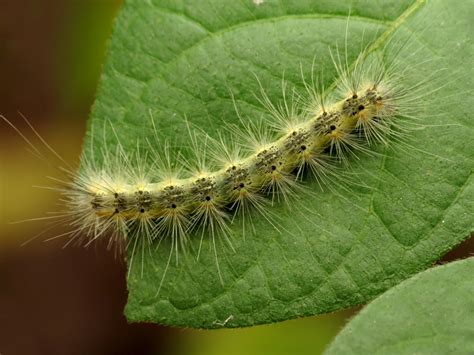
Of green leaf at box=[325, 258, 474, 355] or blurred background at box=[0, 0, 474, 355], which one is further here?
blurred background at box=[0, 0, 474, 355]

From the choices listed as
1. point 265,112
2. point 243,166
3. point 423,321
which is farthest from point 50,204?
point 423,321

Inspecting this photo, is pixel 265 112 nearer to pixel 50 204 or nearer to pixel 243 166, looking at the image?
pixel 243 166

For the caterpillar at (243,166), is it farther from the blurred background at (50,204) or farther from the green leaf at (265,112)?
the blurred background at (50,204)

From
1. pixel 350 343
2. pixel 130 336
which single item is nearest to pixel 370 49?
pixel 350 343

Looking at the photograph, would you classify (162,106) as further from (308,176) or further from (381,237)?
(381,237)

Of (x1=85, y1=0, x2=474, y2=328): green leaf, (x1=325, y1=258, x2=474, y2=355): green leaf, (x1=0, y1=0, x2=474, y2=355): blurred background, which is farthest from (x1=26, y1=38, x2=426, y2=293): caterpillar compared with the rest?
(x1=0, y1=0, x2=474, y2=355): blurred background

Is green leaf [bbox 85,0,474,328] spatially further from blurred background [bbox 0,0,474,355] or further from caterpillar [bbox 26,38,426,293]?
blurred background [bbox 0,0,474,355]
